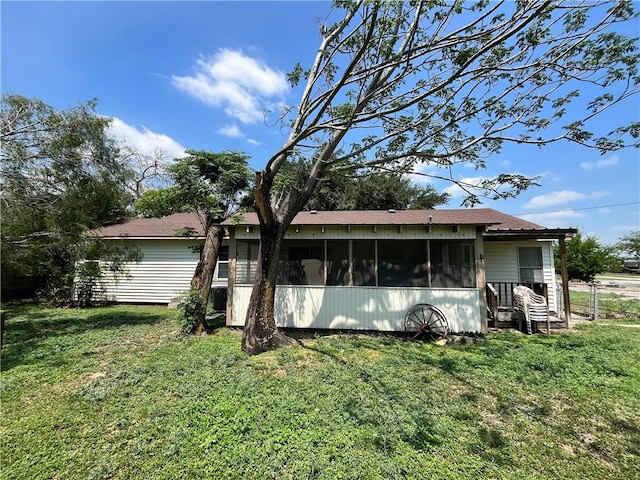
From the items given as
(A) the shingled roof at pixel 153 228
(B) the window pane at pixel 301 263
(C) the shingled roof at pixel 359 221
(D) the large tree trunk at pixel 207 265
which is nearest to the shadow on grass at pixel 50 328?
(D) the large tree trunk at pixel 207 265

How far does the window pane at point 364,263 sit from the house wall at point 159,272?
22.6ft

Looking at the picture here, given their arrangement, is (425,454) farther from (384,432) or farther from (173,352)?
(173,352)

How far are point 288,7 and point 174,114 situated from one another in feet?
16.2

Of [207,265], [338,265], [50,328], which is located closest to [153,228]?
[50,328]

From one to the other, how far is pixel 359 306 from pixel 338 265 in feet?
3.78

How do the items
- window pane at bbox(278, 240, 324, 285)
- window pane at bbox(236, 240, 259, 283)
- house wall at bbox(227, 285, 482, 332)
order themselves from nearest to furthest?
1. house wall at bbox(227, 285, 482, 332)
2. window pane at bbox(278, 240, 324, 285)
3. window pane at bbox(236, 240, 259, 283)

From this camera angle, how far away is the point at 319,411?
11.6 feet

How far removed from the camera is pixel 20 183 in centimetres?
563

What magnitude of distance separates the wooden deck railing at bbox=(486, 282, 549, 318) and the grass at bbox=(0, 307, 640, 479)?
211cm

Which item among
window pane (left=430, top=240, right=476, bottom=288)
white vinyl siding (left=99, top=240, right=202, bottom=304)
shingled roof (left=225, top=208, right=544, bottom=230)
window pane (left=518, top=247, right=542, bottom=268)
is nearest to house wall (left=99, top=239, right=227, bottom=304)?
white vinyl siding (left=99, top=240, right=202, bottom=304)

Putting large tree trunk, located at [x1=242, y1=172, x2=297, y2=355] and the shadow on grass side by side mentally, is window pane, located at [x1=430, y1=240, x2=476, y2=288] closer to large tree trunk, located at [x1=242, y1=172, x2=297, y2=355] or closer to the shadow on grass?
large tree trunk, located at [x1=242, y1=172, x2=297, y2=355]

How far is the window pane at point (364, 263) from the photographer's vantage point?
7.57 m

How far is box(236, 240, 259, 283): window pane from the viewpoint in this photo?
7939 mm

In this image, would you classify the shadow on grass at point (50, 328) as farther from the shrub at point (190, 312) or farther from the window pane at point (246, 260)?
the window pane at point (246, 260)
